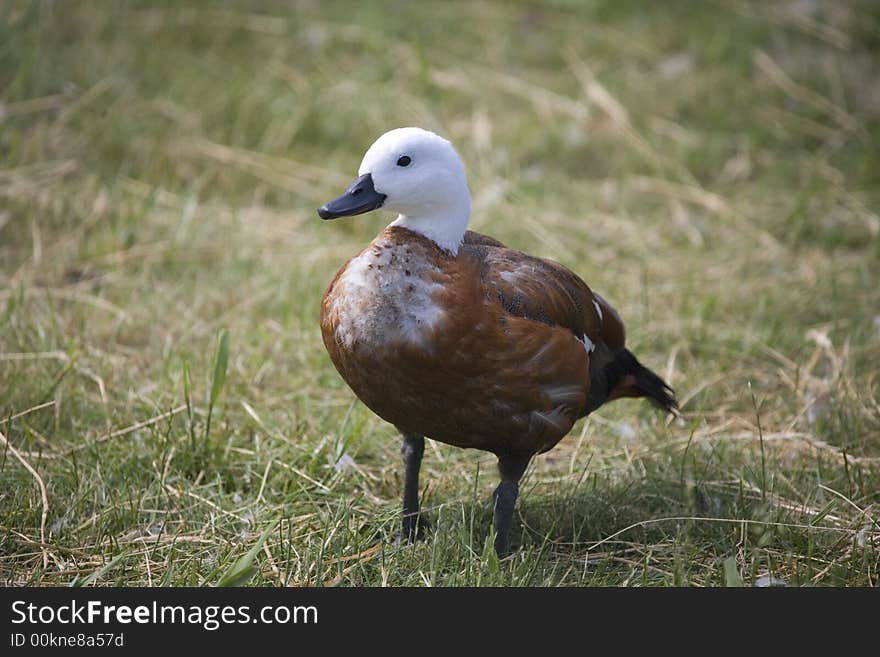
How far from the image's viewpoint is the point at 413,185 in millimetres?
2766

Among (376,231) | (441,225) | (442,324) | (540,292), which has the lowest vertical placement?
(442,324)

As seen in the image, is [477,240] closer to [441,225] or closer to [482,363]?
[441,225]

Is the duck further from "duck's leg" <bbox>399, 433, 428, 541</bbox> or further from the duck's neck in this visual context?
"duck's leg" <bbox>399, 433, 428, 541</bbox>

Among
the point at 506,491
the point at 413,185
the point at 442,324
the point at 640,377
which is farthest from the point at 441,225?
the point at 640,377

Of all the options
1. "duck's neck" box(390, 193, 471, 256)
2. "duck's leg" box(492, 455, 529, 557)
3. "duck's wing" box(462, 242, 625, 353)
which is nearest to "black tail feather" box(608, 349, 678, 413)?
"duck's wing" box(462, 242, 625, 353)

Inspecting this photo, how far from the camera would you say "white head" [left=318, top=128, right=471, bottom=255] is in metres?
2.76

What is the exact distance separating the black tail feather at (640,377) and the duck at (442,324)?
15.9 inches

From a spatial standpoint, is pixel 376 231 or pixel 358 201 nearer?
pixel 358 201

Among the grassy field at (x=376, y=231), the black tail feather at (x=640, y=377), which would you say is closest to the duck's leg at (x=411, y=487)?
the grassy field at (x=376, y=231)

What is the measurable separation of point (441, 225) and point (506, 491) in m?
0.78

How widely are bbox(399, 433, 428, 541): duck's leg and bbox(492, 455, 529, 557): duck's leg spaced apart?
0.26 meters

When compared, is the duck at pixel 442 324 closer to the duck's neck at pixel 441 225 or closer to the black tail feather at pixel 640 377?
the duck's neck at pixel 441 225

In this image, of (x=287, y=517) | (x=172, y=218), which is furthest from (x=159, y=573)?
(x=172, y=218)

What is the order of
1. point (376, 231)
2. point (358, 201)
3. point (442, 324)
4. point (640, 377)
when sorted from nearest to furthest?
point (442, 324)
point (358, 201)
point (640, 377)
point (376, 231)
